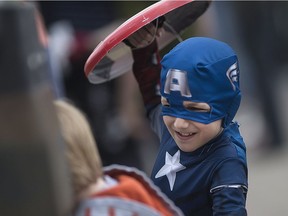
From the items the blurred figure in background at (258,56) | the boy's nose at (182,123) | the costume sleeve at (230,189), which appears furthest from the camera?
the blurred figure in background at (258,56)

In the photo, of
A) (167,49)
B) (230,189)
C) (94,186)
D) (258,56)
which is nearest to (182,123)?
(230,189)

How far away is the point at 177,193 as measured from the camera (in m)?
2.93

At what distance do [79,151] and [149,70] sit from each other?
1092mm

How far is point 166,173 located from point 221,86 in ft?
1.34

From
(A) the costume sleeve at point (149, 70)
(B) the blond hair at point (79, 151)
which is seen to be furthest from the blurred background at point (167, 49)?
(B) the blond hair at point (79, 151)

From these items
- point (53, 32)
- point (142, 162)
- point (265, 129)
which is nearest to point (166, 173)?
point (142, 162)

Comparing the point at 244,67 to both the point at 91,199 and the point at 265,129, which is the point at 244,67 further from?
the point at 91,199

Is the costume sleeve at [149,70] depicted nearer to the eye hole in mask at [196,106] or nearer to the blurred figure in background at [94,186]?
the eye hole in mask at [196,106]

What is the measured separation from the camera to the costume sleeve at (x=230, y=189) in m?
2.69

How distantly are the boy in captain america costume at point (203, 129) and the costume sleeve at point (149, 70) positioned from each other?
43cm

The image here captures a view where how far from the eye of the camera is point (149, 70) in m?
3.39

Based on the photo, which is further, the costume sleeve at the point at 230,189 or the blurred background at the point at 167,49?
the blurred background at the point at 167,49

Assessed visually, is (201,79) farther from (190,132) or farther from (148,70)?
(148,70)

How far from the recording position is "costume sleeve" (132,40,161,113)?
11.1 feet
